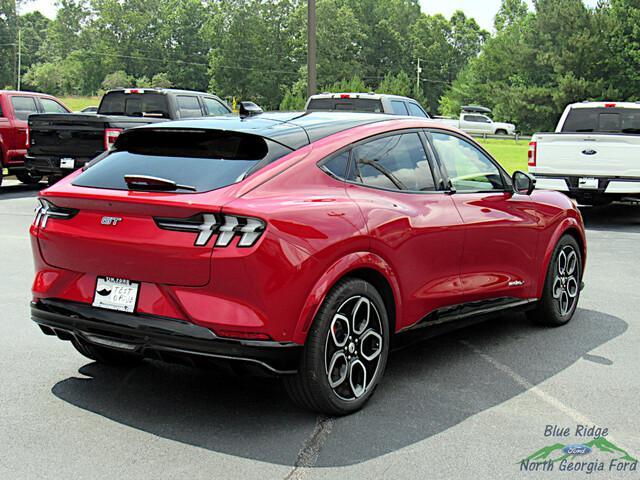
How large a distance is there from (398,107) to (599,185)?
4567 mm

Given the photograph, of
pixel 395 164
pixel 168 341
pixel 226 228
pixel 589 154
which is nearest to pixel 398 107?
pixel 589 154

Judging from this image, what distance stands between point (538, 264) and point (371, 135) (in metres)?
2.09

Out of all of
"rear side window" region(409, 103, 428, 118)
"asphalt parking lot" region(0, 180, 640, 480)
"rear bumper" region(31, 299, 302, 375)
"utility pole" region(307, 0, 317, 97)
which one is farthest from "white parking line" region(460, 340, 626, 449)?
"utility pole" region(307, 0, 317, 97)

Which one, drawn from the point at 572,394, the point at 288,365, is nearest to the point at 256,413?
the point at 288,365

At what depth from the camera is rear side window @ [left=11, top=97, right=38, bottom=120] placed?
1828 cm

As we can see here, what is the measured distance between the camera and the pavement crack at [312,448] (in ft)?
13.4

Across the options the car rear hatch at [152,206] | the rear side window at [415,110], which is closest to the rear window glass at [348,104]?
the rear side window at [415,110]

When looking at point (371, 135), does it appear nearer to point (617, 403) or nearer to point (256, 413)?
point (256, 413)

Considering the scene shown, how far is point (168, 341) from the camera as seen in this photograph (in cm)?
443

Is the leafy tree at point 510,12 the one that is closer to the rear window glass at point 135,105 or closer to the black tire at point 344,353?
the rear window glass at point 135,105

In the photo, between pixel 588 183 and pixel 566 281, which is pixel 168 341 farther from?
pixel 588 183

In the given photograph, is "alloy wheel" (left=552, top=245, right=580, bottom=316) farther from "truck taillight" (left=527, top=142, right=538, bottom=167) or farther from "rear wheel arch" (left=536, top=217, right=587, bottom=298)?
"truck taillight" (left=527, top=142, right=538, bottom=167)

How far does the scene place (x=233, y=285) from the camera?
14.3 feet

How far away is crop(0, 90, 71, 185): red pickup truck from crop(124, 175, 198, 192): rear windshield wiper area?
13.5 metres
